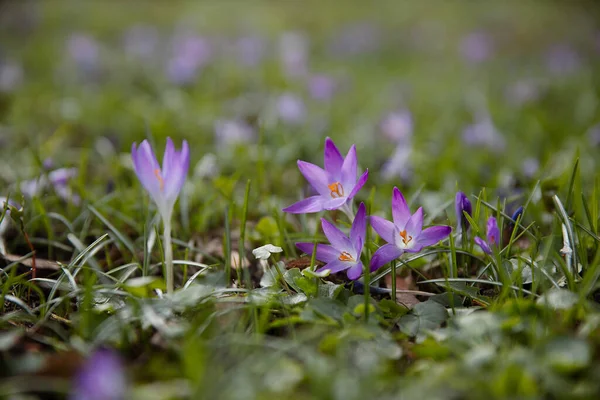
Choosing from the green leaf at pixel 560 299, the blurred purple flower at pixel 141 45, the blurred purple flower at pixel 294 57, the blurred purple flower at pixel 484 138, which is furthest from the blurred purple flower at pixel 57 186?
the blurred purple flower at pixel 141 45

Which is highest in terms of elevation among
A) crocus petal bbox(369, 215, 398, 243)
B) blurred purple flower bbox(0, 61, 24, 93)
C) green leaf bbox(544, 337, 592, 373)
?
blurred purple flower bbox(0, 61, 24, 93)

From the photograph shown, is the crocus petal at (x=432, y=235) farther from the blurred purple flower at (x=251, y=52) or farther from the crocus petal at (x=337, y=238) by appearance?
the blurred purple flower at (x=251, y=52)

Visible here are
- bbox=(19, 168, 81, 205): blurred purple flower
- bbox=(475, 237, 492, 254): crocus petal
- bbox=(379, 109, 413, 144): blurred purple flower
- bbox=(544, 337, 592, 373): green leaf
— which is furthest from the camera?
bbox=(379, 109, 413, 144): blurred purple flower

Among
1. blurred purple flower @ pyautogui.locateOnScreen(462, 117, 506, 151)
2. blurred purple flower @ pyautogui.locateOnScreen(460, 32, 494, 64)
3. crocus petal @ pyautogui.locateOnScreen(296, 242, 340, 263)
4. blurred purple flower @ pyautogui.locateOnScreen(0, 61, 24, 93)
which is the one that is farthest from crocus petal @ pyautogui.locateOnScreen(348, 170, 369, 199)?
blurred purple flower @ pyautogui.locateOnScreen(460, 32, 494, 64)

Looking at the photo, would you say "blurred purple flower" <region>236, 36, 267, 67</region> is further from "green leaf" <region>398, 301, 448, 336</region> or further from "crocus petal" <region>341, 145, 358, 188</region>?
"green leaf" <region>398, 301, 448, 336</region>

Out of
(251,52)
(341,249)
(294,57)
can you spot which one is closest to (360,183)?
(341,249)

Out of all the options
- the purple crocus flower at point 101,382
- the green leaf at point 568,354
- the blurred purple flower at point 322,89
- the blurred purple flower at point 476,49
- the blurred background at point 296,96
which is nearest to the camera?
the purple crocus flower at point 101,382

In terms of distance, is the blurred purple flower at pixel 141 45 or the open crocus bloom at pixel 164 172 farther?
the blurred purple flower at pixel 141 45

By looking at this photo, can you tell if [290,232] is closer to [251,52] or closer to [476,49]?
[251,52]

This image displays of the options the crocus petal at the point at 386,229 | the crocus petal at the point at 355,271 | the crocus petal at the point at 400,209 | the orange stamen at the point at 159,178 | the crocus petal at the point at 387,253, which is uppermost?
the orange stamen at the point at 159,178
